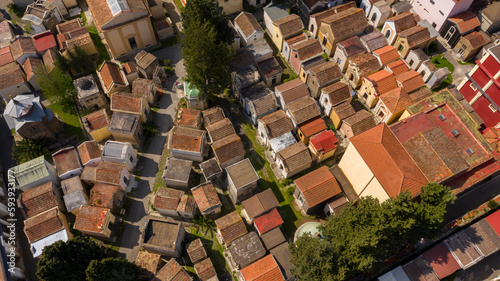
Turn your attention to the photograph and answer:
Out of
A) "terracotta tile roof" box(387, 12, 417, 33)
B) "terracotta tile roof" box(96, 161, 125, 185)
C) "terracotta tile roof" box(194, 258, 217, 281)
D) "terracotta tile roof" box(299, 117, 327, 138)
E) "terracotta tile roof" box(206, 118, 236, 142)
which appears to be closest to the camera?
"terracotta tile roof" box(194, 258, 217, 281)

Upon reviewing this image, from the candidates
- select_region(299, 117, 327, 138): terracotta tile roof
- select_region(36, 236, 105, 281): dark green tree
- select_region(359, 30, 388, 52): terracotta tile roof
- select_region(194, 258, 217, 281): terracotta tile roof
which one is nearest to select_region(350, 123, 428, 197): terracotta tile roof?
select_region(299, 117, 327, 138): terracotta tile roof

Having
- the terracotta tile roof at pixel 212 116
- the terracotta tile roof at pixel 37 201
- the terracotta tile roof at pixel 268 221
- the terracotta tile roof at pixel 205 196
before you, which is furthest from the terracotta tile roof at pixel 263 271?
the terracotta tile roof at pixel 37 201

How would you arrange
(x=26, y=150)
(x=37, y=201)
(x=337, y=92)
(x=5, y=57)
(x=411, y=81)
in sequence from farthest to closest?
(x=5, y=57), (x=411, y=81), (x=337, y=92), (x=26, y=150), (x=37, y=201)

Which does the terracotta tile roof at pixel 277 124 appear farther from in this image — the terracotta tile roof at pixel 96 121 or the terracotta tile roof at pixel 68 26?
the terracotta tile roof at pixel 68 26

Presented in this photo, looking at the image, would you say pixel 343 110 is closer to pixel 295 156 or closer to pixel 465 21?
pixel 295 156

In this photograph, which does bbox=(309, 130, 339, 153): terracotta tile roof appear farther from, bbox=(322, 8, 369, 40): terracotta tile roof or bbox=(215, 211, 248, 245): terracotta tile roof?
bbox=(322, 8, 369, 40): terracotta tile roof

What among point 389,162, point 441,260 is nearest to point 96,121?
point 389,162

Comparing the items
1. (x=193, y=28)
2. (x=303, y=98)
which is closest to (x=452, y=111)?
(x=303, y=98)
